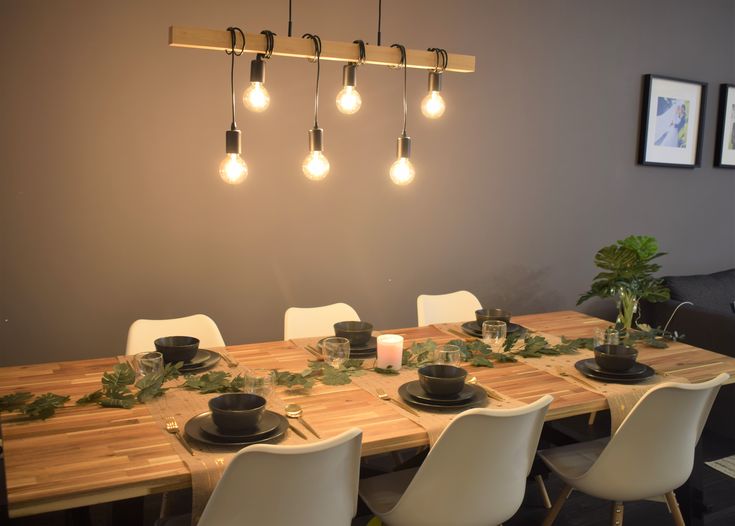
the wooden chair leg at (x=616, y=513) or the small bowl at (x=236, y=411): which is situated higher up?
the small bowl at (x=236, y=411)

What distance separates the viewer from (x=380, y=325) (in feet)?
12.9

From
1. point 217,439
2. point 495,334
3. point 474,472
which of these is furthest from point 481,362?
point 217,439

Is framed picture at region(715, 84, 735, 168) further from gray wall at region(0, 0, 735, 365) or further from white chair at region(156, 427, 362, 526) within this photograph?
white chair at region(156, 427, 362, 526)

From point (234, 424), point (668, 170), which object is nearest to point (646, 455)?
point (234, 424)

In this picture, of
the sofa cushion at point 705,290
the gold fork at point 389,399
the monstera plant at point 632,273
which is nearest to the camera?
the gold fork at point 389,399

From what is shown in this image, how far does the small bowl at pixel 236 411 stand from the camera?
69.1 inches

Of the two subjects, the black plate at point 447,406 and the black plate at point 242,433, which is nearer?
the black plate at point 242,433

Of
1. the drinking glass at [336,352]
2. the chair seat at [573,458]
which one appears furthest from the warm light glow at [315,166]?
the chair seat at [573,458]

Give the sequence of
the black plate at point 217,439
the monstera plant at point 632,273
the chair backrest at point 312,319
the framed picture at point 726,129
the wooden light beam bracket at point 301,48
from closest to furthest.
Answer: the black plate at point 217,439
the wooden light beam bracket at point 301,48
the chair backrest at point 312,319
the monstera plant at point 632,273
the framed picture at point 726,129

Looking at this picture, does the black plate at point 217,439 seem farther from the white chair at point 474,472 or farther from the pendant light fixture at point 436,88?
the pendant light fixture at point 436,88

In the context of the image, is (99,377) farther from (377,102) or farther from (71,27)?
(377,102)

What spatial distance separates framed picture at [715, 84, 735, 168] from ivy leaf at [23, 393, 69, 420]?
179 inches

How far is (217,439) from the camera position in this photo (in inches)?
69.1

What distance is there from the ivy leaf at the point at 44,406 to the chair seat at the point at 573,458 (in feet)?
5.04
